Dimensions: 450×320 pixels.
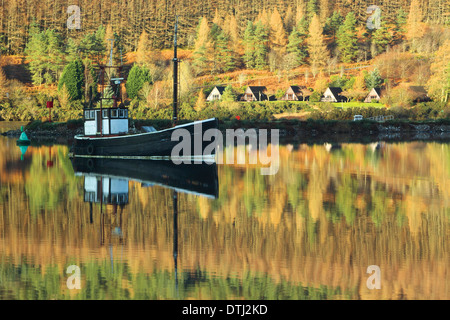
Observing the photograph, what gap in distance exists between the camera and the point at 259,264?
15.3m

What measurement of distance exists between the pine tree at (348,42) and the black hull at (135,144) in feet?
395

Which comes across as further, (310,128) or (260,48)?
(260,48)

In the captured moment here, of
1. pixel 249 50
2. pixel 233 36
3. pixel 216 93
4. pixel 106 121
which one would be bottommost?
pixel 106 121

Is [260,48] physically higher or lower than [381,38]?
lower

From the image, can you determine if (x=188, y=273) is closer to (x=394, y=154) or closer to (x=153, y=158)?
(x=153, y=158)

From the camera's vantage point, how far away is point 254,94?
407ft

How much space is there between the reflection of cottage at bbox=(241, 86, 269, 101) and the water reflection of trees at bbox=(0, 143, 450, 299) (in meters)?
90.4

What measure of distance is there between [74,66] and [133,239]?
9655 centimetres

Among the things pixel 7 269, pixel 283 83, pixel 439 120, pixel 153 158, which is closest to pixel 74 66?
pixel 283 83

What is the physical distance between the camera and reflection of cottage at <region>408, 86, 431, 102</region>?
10975 centimetres

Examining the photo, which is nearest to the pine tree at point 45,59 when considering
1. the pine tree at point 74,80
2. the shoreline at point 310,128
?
the pine tree at point 74,80

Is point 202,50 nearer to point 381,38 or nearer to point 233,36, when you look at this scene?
point 233,36

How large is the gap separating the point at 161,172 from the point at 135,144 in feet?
30.2

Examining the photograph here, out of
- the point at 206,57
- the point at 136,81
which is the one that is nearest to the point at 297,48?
the point at 206,57
